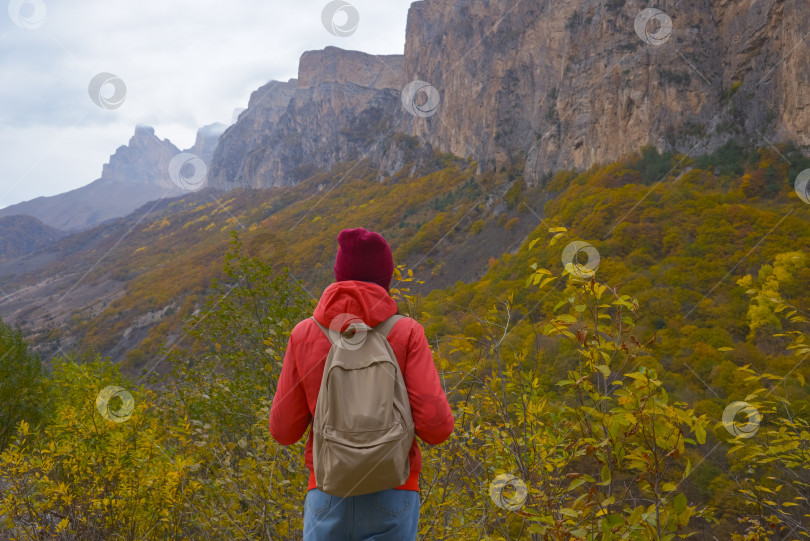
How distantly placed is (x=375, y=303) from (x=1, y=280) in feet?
470

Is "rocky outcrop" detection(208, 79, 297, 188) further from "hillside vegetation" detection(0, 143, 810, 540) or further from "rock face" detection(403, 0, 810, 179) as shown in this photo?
"rock face" detection(403, 0, 810, 179)

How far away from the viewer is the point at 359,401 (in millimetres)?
1458

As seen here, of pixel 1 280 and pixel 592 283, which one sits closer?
pixel 592 283

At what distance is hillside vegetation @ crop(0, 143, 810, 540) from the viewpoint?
6.45 ft

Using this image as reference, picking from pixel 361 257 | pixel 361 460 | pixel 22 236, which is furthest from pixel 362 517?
pixel 22 236

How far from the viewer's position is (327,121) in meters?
121

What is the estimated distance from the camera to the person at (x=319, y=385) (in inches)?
60.0

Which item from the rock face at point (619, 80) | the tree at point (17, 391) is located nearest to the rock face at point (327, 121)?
the rock face at point (619, 80)

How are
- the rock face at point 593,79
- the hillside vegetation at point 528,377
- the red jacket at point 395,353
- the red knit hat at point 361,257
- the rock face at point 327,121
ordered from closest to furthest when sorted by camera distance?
the red jacket at point 395,353 < the red knit hat at point 361,257 < the hillside vegetation at point 528,377 < the rock face at point 593,79 < the rock face at point 327,121

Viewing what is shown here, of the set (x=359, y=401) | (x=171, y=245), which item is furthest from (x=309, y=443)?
(x=171, y=245)

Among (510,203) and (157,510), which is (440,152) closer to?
(510,203)

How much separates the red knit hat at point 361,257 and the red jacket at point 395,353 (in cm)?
8

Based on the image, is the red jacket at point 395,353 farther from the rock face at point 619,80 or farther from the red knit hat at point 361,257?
the rock face at point 619,80

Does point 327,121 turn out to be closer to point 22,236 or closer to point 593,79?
point 593,79
